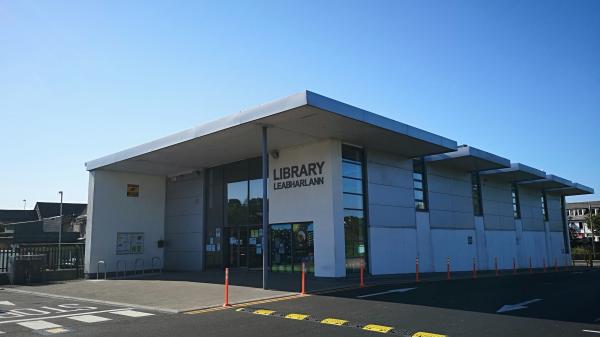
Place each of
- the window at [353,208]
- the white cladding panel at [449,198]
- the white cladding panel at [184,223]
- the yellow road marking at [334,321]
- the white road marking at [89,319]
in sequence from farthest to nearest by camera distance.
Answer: the white cladding panel at [184,223] → the white cladding panel at [449,198] → the window at [353,208] → the white road marking at [89,319] → the yellow road marking at [334,321]

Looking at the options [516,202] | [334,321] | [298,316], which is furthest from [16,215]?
[334,321]

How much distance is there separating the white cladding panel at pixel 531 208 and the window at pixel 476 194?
735 centimetres

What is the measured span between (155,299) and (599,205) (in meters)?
99.5

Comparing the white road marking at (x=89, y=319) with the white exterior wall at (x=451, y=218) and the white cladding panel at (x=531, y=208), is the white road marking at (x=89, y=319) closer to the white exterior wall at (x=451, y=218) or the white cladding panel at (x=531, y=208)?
the white exterior wall at (x=451, y=218)

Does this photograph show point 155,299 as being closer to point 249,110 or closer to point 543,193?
point 249,110

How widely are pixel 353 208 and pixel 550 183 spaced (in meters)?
22.8

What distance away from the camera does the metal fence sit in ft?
70.3

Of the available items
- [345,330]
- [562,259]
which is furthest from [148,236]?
[562,259]

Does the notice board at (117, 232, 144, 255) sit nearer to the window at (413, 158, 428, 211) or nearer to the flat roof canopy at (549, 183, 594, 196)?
the window at (413, 158, 428, 211)

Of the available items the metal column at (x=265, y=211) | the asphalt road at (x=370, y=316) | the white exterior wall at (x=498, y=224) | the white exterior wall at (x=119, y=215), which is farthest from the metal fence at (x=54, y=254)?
the white exterior wall at (x=498, y=224)

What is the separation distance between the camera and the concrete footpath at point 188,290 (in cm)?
1350

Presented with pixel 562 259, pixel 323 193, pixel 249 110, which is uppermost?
pixel 249 110

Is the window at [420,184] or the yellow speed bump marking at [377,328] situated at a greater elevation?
the window at [420,184]

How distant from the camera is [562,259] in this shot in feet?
132
